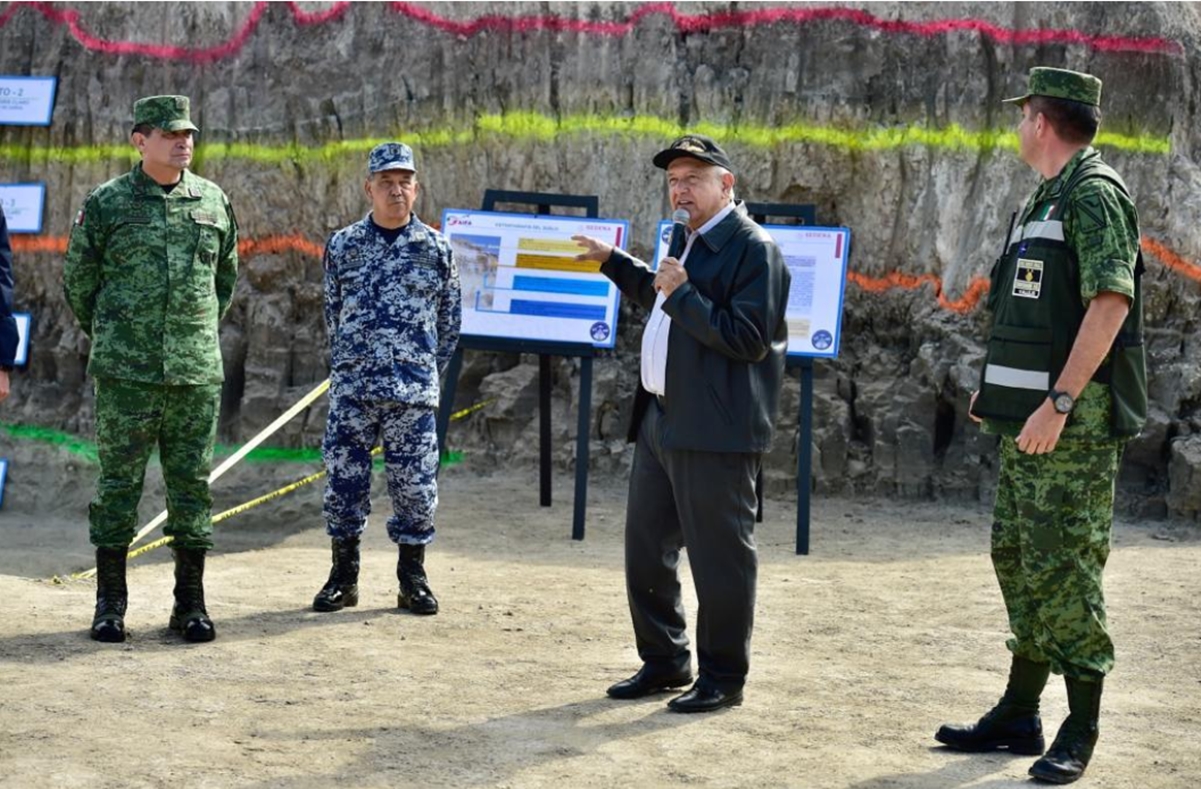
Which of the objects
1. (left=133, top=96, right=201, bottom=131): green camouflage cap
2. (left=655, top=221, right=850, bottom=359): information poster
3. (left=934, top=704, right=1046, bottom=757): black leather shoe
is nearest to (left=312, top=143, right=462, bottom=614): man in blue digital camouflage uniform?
(left=133, top=96, right=201, bottom=131): green camouflage cap

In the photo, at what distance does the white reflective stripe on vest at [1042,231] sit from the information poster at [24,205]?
10.4 meters

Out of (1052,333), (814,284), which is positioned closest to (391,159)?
(814,284)

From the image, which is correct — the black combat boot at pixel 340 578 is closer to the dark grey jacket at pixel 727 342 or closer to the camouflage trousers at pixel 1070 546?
the dark grey jacket at pixel 727 342

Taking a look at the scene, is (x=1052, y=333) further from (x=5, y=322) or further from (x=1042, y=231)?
(x=5, y=322)

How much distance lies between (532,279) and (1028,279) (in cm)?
545

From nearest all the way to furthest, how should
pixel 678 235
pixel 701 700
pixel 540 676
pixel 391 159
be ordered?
pixel 701 700, pixel 678 235, pixel 540 676, pixel 391 159

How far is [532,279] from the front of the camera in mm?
10281

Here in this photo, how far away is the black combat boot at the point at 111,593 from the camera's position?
6973 millimetres

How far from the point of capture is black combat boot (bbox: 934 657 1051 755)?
5.41m

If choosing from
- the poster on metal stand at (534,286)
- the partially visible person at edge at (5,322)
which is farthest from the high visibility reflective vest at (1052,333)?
the poster on metal stand at (534,286)

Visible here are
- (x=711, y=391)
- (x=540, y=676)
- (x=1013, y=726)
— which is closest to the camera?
(x=1013, y=726)

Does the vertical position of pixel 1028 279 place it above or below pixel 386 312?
above

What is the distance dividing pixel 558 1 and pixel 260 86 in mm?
2624

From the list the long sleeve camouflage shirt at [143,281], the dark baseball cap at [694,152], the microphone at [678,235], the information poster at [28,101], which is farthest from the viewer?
the information poster at [28,101]
